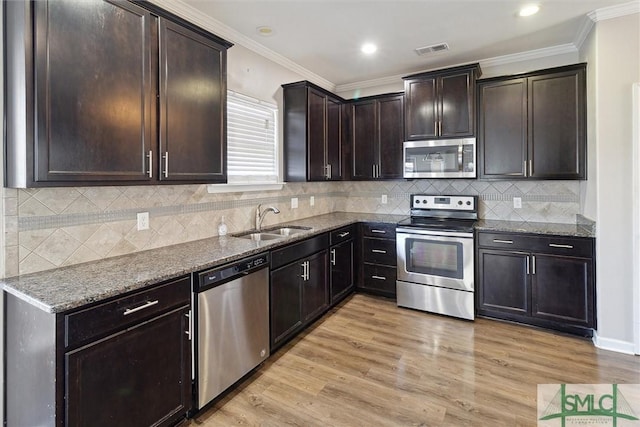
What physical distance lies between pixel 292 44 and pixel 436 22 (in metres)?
1.35

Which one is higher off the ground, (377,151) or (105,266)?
(377,151)

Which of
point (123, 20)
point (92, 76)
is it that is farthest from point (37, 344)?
point (123, 20)

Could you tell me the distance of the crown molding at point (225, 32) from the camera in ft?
8.31

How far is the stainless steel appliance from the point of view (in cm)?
344

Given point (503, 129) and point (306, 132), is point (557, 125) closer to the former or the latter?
point (503, 129)

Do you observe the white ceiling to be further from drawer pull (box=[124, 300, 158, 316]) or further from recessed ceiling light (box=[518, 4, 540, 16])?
drawer pull (box=[124, 300, 158, 316])

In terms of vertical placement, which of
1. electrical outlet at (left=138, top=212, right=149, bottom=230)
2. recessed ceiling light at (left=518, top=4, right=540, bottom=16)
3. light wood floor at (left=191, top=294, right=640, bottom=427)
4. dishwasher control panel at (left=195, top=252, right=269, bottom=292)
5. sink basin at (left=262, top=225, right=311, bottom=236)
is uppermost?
recessed ceiling light at (left=518, top=4, right=540, bottom=16)

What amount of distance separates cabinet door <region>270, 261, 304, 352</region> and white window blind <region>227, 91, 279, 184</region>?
998 mm

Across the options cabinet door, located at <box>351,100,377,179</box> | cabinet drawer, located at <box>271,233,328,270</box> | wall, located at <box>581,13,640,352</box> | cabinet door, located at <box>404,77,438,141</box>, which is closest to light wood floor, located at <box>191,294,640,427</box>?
wall, located at <box>581,13,640,352</box>

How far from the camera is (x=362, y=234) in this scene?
4.16 m

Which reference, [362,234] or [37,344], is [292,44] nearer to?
[362,234]

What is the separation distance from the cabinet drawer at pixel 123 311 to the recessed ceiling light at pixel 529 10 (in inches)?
127

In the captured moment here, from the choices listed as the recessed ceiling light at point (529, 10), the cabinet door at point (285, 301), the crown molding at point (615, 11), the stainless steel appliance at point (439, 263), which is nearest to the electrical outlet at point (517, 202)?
the stainless steel appliance at point (439, 263)

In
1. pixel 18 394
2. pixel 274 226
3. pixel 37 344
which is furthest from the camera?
pixel 274 226
